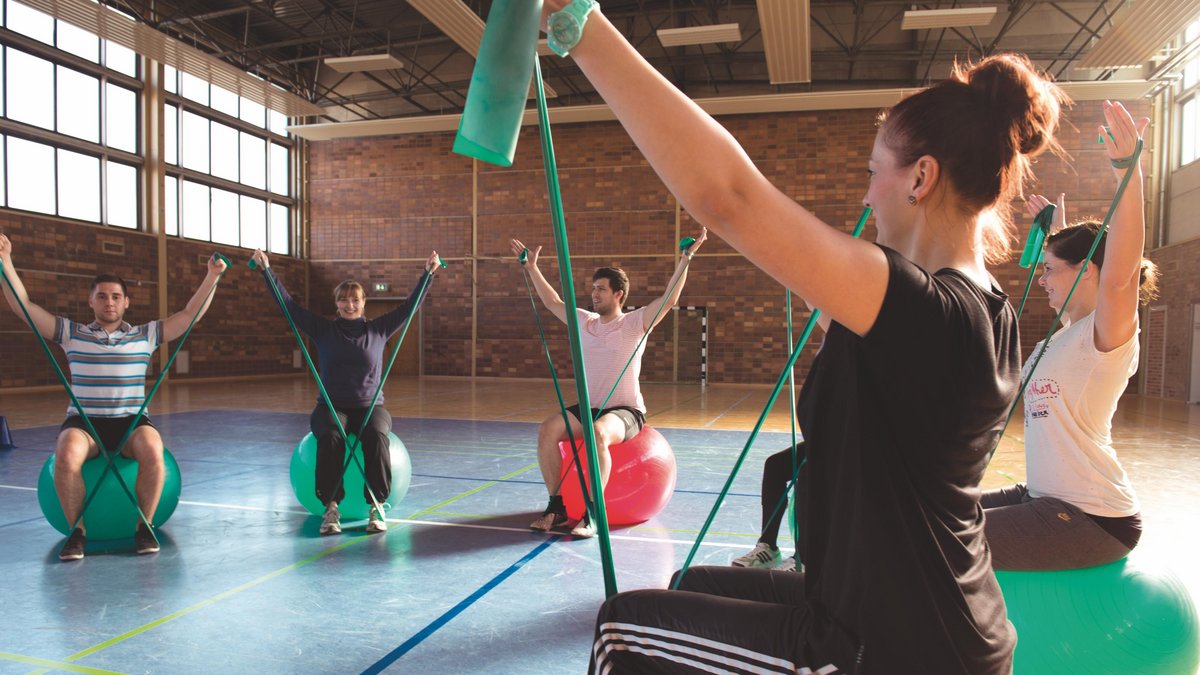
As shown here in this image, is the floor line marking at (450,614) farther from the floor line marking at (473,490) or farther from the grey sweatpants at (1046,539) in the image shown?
the grey sweatpants at (1046,539)

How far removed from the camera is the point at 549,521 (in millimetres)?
4027

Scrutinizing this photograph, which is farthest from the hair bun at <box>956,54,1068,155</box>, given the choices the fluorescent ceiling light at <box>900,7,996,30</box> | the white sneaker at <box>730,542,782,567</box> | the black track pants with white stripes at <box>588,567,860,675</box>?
the fluorescent ceiling light at <box>900,7,996,30</box>

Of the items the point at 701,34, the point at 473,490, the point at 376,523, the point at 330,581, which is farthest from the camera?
the point at 701,34

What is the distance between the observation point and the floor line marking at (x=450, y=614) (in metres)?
2.38

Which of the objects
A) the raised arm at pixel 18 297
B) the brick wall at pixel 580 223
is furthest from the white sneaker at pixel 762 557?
the brick wall at pixel 580 223

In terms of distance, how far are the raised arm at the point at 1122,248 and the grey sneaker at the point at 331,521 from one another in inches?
135

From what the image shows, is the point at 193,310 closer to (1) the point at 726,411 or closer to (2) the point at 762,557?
(2) the point at 762,557

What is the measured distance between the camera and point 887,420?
86 cm

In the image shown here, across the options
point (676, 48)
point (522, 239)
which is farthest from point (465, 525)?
point (676, 48)

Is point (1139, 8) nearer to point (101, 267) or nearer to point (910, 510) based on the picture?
point (910, 510)

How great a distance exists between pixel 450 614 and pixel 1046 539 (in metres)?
1.96

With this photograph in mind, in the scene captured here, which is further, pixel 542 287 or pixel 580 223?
pixel 580 223

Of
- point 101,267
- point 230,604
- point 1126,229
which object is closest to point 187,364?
point 101,267

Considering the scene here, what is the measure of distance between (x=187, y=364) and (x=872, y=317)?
16116mm
